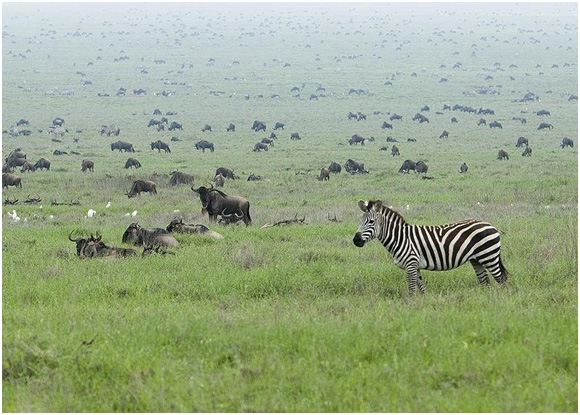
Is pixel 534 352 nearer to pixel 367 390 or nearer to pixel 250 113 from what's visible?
pixel 367 390

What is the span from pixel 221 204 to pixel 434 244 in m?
9.59

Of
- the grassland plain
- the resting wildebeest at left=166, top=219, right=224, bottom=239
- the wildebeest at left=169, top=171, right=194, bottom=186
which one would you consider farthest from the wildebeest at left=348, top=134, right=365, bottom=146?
the resting wildebeest at left=166, top=219, right=224, bottom=239

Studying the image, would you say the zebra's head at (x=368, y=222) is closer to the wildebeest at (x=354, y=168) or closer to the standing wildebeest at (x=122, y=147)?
the wildebeest at (x=354, y=168)

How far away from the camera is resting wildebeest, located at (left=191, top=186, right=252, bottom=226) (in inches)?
771

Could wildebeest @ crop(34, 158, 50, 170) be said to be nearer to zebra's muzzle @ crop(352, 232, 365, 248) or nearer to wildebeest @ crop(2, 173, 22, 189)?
wildebeest @ crop(2, 173, 22, 189)

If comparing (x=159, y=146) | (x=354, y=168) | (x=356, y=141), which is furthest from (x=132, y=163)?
(x=356, y=141)

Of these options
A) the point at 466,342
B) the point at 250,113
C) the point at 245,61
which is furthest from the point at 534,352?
the point at 245,61

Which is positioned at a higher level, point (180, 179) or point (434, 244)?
point (434, 244)

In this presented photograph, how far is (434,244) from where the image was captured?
10.8 metres

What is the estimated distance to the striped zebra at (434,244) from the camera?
10.7 m

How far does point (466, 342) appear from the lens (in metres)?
7.79

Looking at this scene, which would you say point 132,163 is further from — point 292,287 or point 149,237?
point 292,287

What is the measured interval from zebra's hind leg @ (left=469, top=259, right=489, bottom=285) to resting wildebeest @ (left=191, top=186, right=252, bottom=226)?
876 centimetres

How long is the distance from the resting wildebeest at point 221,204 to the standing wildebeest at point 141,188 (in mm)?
6467
